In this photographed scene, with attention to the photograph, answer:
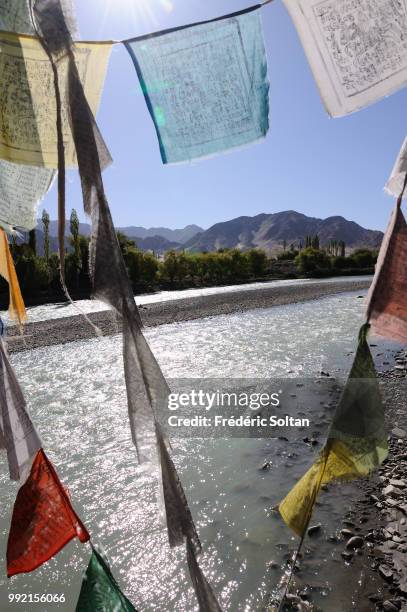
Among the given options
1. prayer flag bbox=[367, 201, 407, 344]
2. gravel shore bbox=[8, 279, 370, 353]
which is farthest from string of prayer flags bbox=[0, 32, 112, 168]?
gravel shore bbox=[8, 279, 370, 353]

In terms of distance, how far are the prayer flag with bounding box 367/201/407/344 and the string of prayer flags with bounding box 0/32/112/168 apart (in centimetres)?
181

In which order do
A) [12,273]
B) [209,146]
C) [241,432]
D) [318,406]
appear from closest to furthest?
[209,146] < [12,273] < [241,432] < [318,406]

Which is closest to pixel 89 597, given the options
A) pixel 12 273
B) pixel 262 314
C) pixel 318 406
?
pixel 12 273

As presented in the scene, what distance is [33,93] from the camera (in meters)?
2.21

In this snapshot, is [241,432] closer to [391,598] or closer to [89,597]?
[391,598]

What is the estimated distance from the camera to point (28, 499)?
85.8 inches

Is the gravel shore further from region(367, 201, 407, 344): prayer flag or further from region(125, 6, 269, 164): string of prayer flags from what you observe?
region(367, 201, 407, 344): prayer flag

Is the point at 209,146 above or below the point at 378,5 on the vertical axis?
below

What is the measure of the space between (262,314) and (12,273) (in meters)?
30.3

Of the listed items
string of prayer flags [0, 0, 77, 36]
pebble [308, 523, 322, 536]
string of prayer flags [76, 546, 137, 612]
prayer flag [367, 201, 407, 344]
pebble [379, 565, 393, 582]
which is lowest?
pebble [308, 523, 322, 536]

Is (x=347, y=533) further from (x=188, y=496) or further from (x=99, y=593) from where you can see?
(x=99, y=593)

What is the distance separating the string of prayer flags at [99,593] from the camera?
2.09 meters

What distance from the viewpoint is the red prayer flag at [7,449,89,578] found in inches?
85.2

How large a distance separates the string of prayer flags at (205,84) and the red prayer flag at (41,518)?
6.67 feet
